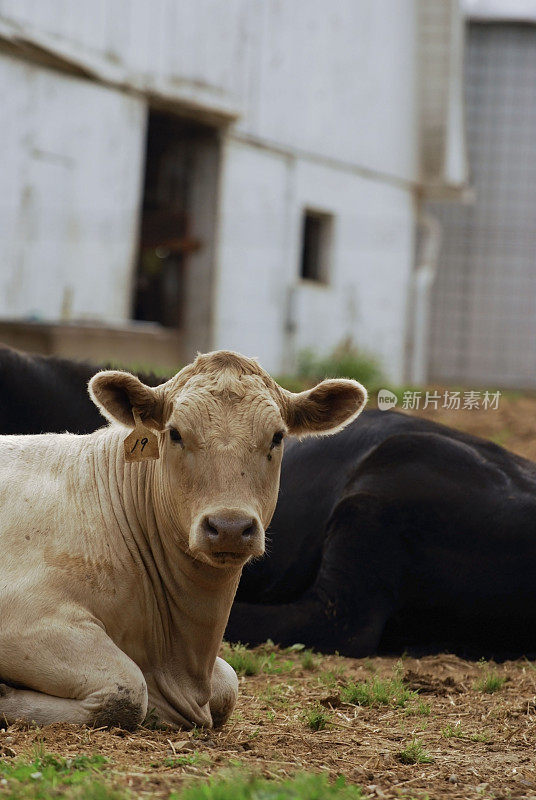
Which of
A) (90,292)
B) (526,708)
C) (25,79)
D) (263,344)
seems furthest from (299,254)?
(526,708)

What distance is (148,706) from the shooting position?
14.9ft

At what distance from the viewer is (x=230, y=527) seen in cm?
407

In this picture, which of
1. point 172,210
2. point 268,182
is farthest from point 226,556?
point 268,182

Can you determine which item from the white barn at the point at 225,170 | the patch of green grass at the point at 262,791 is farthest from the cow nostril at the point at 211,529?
the white barn at the point at 225,170

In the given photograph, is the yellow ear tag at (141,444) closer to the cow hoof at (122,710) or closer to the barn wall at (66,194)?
the cow hoof at (122,710)

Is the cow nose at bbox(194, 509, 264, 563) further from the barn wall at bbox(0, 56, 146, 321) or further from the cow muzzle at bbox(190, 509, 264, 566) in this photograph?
the barn wall at bbox(0, 56, 146, 321)

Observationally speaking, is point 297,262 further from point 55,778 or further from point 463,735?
point 55,778

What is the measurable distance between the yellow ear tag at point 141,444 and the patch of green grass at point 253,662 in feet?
5.26

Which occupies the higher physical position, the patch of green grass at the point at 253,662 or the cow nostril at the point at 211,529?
the cow nostril at the point at 211,529

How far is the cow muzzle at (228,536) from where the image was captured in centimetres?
407

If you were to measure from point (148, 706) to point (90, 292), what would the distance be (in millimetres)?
11334

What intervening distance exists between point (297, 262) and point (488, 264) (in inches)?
246

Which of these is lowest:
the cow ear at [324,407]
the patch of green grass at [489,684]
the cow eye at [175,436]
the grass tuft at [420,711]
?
the patch of green grass at [489,684]

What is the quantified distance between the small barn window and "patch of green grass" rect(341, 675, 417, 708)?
15.2m
